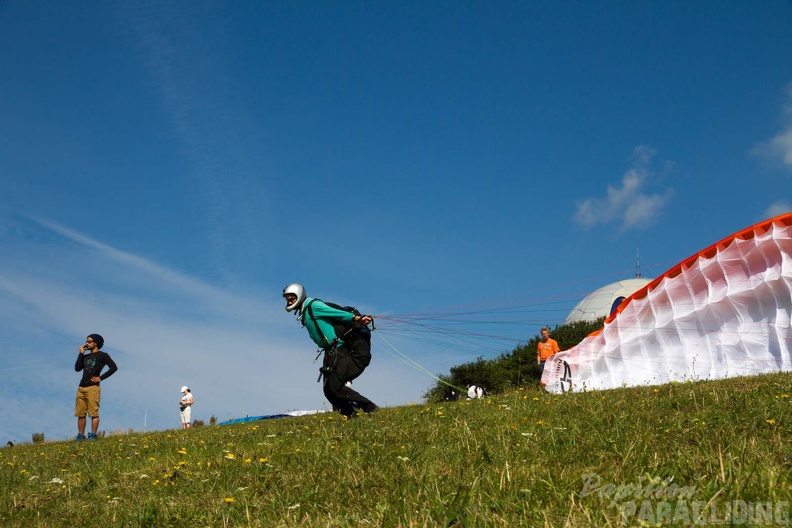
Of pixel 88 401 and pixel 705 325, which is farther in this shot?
pixel 88 401

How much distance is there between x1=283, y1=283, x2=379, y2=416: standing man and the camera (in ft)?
38.6

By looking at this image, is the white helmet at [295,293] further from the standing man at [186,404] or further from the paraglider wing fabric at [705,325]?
the standing man at [186,404]

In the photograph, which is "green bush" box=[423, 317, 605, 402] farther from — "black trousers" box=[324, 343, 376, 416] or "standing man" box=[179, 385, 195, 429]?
"black trousers" box=[324, 343, 376, 416]

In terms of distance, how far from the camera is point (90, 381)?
20.4 m

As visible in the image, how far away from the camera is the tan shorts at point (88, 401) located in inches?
795

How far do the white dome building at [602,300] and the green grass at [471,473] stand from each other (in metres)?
48.4

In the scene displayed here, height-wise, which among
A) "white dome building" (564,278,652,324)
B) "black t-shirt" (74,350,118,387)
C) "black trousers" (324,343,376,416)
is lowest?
"black trousers" (324,343,376,416)

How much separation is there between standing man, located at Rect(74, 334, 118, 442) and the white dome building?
42.2 m

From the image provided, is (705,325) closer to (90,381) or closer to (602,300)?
(90,381)

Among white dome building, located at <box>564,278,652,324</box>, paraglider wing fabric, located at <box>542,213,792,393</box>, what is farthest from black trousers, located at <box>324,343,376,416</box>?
white dome building, located at <box>564,278,652,324</box>

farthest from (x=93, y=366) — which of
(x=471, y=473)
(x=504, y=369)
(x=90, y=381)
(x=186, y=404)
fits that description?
(x=504, y=369)

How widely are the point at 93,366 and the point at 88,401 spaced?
1.03 m

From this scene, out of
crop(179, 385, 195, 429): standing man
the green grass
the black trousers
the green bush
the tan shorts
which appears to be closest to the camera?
the green grass

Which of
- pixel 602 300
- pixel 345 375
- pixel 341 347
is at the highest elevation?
pixel 602 300
